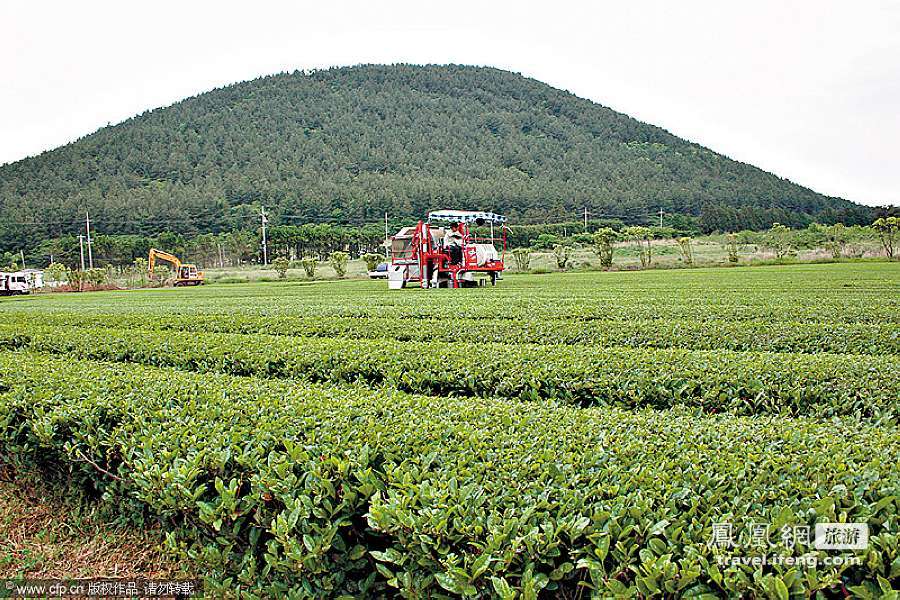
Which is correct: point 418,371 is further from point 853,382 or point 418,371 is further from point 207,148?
point 207,148

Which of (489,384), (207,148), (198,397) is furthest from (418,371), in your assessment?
(207,148)

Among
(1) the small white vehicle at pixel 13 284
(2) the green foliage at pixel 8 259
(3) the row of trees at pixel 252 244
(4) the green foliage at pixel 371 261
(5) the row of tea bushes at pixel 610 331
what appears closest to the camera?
(5) the row of tea bushes at pixel 610 331

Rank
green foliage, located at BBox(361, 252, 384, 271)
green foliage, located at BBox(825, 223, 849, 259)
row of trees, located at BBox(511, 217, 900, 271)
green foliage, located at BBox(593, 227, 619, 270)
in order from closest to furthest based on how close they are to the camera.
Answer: row of trees, located at BBox(511, 217, 900, 271)
green foliage, located at BBox(825, 223, 849, 259)
green foliage, located at BBox(593, 227, 619, 270)
green foliage, located at BBox(361, 252, 384, 271)

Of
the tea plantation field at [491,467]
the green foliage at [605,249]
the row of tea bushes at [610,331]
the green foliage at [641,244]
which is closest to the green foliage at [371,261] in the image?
the green foliage at [605,249]

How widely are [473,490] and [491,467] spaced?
0.94 feet

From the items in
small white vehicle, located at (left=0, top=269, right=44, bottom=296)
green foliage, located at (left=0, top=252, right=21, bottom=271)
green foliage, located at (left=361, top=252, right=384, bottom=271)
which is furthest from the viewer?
green foliage, located at (left=0, top=252, right=21, bottom=271)

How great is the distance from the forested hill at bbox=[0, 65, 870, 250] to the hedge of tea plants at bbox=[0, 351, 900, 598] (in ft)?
259

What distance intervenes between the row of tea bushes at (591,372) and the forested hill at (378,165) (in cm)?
7612

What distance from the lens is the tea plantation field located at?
2145 millimetres

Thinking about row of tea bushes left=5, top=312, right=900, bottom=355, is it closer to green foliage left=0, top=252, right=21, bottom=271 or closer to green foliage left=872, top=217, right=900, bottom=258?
green foliage left=872, top=217, right=900, bottom=258

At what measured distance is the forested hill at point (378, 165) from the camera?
84.8 meters

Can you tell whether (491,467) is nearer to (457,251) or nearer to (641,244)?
(457,251)

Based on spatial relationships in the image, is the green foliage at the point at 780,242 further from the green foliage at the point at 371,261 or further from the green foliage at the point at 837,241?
the green foliage at the point at 371,261

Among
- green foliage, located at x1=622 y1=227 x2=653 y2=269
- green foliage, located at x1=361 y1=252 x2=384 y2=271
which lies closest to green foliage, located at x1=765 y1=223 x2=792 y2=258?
green foliage, located at x1=622 y1=227 x2=653 y2=269
